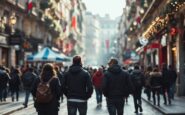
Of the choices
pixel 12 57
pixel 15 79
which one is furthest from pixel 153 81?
pixel 12 57

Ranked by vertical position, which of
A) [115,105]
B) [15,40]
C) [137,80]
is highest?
[15,40]

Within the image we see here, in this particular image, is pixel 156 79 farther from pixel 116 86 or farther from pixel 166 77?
pixel 116 86

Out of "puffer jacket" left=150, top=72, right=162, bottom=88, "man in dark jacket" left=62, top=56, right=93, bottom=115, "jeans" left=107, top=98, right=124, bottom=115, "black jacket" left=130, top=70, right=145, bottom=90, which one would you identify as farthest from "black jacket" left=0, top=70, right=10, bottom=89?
"man in dark jacket" left=62, top=56, right=93, bottom=115

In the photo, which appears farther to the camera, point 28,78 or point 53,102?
point 28,78

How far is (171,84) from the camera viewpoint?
2484 cm

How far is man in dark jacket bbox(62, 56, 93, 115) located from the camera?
11.3 meters

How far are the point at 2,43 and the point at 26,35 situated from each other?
33.7 ft

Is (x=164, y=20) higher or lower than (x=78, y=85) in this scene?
higher

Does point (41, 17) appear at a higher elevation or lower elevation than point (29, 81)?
higher

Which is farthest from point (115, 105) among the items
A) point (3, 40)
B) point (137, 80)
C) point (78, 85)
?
point (3, 40)

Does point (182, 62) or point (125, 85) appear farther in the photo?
point (182, 62)

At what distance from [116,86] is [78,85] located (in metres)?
1.20

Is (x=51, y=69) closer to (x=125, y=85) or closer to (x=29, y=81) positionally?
(x=125, y=85)

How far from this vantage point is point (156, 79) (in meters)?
21.9
